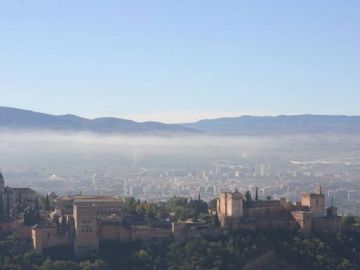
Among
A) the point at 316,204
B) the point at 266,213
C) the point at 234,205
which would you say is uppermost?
the point at 234,205


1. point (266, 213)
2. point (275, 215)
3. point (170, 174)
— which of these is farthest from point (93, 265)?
point (170, 174)

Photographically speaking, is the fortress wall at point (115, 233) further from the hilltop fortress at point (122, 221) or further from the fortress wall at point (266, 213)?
the fortress wall at point (266, 213)

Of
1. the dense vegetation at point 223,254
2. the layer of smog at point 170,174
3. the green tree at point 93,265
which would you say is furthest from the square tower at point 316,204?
the layer of smog at point 170,174

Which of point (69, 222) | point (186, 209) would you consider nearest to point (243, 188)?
point (186, 209)

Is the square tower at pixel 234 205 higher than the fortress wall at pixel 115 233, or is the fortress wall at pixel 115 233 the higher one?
the square tower at pixel 234 205

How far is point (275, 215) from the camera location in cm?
5422

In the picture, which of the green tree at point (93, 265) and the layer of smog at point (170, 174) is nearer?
the green tree at point (93, 265)

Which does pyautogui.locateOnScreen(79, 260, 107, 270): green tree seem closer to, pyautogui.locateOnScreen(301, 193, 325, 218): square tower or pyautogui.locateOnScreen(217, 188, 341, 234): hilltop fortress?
pyautogui.locateOnScreen(217, 188, 341, 234): hilltop fortress

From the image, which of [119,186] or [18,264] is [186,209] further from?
[119,186]

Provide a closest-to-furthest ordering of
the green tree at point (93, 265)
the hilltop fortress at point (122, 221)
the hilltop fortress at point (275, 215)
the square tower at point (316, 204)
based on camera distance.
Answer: the green tree at point (93, 265) → the hilltop fortress at point (122, 221) → the hilltop fortress at point (275, 215) → the square tower at point (316, 204)

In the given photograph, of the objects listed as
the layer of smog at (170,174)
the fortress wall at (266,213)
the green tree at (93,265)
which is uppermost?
the fortress wall at (266,213)

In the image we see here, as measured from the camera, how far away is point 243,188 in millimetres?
126250

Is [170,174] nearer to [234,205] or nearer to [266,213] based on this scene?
[266,213]

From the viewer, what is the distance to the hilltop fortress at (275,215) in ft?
173
